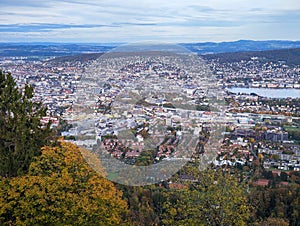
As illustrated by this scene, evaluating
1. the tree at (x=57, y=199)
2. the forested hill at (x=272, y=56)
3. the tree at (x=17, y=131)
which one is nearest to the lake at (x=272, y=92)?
the forested hill at (x=272, y=56)

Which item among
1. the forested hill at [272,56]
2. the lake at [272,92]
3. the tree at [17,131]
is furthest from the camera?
the forested hill at [272,56]

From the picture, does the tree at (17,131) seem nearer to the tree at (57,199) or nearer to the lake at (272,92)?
the tree at (57,199)

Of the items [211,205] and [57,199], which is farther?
[211,205]

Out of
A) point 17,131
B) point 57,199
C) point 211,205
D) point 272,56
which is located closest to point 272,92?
point 272,56

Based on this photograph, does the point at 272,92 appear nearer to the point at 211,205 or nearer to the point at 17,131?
the point at 211,205

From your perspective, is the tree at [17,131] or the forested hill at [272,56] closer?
the tree at [17,131]

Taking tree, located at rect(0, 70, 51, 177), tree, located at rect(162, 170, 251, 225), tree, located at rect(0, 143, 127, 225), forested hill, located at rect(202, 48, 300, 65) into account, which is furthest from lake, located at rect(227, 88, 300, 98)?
tree, located at rect(0, 143, 127, 225)

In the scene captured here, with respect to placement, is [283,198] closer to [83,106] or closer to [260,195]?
[260,195]
